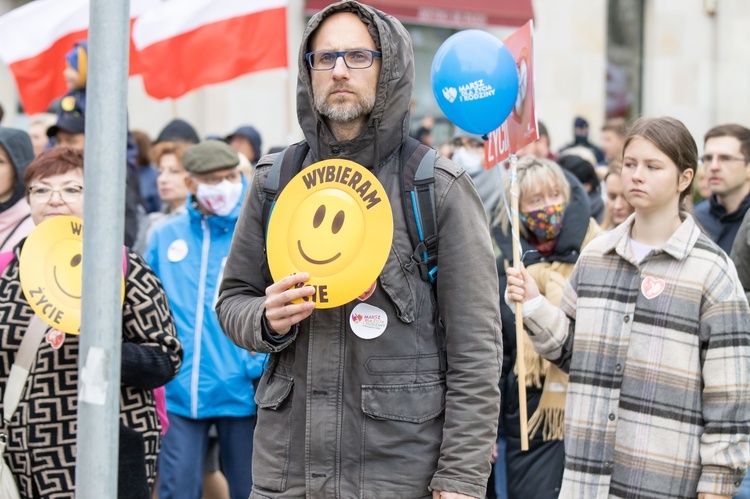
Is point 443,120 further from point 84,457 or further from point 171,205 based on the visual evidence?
point 84,457

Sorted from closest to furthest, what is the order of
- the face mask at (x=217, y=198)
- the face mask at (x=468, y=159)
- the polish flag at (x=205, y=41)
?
the face mask at (x=217, y=198) → the face mask at (x=468, y=159) → the polish flag at (x=205, y=41)

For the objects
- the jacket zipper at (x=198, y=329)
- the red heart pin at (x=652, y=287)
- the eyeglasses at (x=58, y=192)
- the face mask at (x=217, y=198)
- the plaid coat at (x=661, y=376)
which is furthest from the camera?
the face mask at (x=217, y=198)

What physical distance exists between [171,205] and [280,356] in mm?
4504

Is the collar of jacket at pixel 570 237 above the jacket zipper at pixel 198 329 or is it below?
above

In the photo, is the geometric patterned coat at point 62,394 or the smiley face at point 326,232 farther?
the geometric patterned coat at point 62,394

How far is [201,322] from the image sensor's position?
→ 5.62 metres

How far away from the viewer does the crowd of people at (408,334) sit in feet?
10.0

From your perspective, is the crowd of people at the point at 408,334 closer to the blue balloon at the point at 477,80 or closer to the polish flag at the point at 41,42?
the blue balloon at the point at 477,80

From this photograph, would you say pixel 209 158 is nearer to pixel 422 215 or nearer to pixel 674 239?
pixel 674 239

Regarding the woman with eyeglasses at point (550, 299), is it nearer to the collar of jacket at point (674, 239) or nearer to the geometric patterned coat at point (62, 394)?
the collar of jacket at point (674, 239)

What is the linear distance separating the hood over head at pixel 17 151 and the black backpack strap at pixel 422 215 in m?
2.82

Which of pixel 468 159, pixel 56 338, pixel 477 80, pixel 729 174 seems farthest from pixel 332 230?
pixel 468 159

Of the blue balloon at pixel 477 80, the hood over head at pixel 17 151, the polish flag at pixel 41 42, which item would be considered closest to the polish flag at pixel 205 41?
Result: the polish flag at pixel 41 42

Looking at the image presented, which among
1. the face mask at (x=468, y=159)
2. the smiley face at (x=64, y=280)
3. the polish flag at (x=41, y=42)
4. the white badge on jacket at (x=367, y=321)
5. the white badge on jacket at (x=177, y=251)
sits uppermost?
the polish flag at (x=41, y=42)
